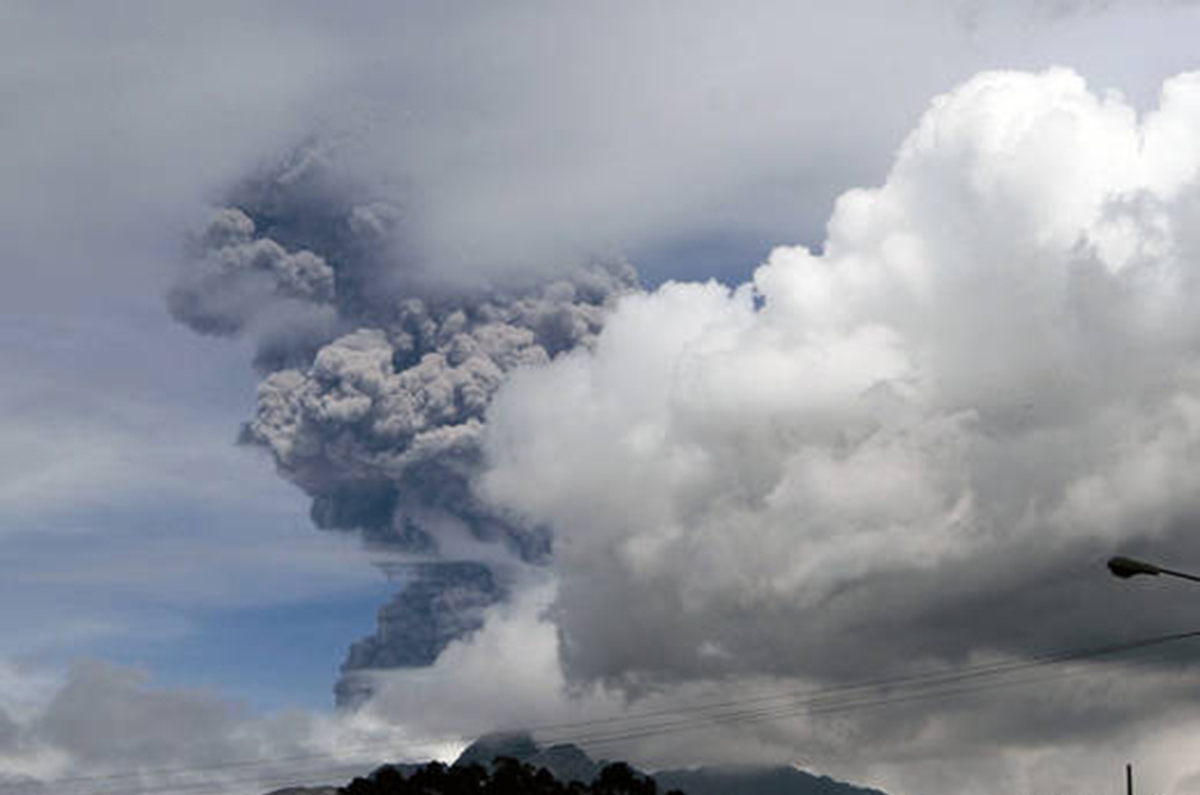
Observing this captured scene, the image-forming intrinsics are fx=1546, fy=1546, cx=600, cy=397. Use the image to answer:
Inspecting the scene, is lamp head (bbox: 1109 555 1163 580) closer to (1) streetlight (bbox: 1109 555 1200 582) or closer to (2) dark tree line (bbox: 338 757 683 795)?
(1) streetlight (bbox: 1109 555 1200 582)

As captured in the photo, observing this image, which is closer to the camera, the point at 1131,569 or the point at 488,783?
the point at 1131,569

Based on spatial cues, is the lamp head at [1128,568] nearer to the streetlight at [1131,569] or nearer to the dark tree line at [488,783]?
the streetlight at [1131,569]

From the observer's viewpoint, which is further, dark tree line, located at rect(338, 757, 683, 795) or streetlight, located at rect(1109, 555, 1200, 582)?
dark tree line, located at rect(338, 757, 683, 795)

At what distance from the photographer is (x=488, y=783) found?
134 meters

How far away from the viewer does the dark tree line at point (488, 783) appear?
5157 inches

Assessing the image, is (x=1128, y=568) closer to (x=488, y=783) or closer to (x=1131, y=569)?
(x=1131, y=569)

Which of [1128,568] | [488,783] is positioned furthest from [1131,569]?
[488,783]

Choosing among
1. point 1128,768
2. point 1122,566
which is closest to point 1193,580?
point 1122,566

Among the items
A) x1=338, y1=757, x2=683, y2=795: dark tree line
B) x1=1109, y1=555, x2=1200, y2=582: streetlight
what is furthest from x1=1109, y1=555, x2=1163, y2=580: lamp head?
x1=338, y1=757, x2=683, y2=795: dark tree line

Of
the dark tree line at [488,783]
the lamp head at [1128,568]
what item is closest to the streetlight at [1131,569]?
the lamp head at [1128,568]

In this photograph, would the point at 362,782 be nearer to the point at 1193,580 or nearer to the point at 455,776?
the point at 455,776

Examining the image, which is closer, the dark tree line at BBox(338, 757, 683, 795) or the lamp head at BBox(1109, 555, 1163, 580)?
the lamp head at BBox(1109, 555, 1163, 580)

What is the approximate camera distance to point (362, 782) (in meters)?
135

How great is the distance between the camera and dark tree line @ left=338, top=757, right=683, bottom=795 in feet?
430
